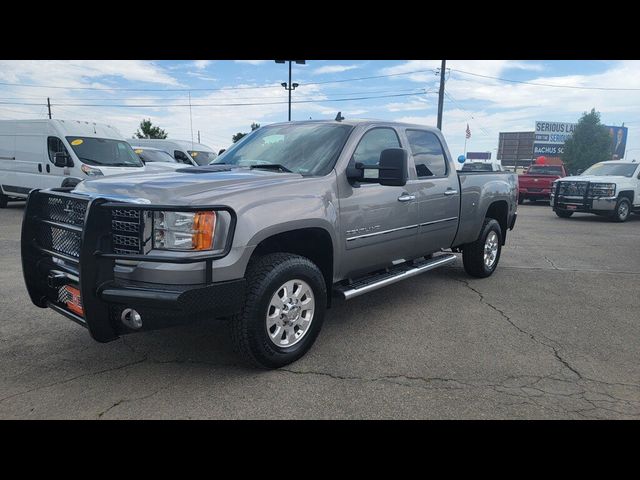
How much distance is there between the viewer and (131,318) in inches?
111

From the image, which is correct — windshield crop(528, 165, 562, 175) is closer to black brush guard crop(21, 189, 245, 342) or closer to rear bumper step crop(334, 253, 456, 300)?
rear bumper step crop(334, 253, 456, 300)

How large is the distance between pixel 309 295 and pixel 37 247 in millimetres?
2086

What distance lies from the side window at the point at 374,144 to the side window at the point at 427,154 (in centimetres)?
31

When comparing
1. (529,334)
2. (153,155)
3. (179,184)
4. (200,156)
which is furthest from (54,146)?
(529,334)

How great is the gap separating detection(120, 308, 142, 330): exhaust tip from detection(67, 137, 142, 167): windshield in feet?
32.5

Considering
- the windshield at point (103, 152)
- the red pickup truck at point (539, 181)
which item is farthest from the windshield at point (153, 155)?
the red pickup truck at point (539, 181)

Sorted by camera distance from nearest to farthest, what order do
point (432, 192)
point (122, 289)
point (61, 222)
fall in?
point (122, 289) < point (61, 222) < point (432, 192)

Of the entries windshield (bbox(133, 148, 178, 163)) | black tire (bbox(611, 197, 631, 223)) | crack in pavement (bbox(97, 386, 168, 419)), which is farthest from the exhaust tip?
black tire (bbox(611, 197, 631, 223))

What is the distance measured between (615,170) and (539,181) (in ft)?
17.0

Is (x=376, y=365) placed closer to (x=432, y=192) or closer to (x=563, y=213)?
(x=432, y=192)

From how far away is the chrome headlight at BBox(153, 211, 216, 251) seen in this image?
2.78 meters

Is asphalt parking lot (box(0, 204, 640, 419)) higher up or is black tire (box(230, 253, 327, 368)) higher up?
black tire (box(230, 253, 327, 368))

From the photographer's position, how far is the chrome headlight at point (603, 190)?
44.1 ft

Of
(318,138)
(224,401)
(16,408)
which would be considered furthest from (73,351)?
(318,138)
